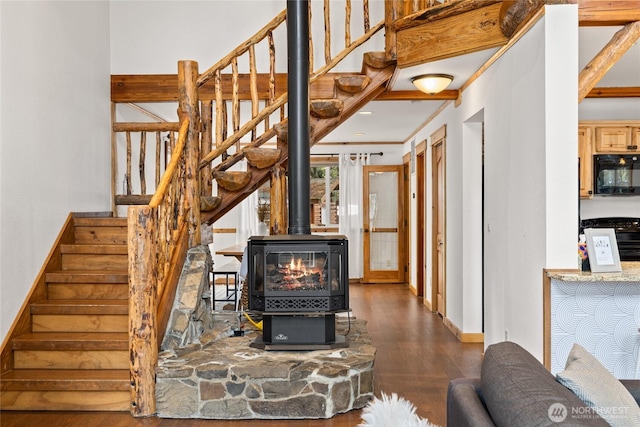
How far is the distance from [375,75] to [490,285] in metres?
2.00

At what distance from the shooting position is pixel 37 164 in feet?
14.9

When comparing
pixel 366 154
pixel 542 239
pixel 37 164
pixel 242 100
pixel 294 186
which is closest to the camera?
pixel 542 239

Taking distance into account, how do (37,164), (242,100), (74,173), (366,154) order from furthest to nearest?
(366,154), (242,100), (74,173), (37,164)

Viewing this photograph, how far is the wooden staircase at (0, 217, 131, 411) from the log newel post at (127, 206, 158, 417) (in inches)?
8.5

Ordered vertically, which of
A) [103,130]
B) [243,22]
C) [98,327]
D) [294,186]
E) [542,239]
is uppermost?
[243,22]

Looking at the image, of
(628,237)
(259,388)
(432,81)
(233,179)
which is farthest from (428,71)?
(628,237)

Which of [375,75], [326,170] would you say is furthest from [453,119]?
[326,170]

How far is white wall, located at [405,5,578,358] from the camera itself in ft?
10.8

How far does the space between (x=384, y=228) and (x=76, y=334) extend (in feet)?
21.8

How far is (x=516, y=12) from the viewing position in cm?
362

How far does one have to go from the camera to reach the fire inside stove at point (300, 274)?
3.86m

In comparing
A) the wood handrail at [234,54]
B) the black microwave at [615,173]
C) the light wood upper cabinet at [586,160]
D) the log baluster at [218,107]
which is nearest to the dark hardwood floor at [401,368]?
the light wood upper cabinet at [586,160]

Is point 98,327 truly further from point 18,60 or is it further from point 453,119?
point 453,119

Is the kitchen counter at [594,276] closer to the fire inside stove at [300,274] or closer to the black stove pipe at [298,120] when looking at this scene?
the fire inside stove at [300,274]
